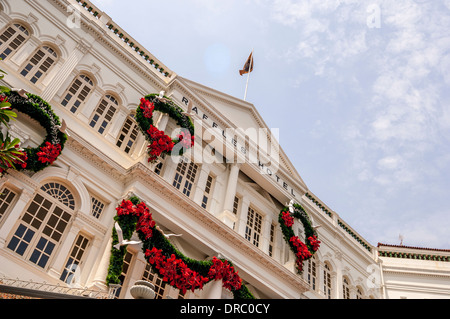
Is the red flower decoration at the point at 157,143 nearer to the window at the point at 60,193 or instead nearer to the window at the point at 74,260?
the window at the point at 60,193

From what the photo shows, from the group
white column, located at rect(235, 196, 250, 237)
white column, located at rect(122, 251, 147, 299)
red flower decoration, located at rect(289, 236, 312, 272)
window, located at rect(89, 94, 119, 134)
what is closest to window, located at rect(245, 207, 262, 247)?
white column, located at rect(235, 196, 250, 237)

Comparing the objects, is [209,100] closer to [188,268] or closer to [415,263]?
[188,268]

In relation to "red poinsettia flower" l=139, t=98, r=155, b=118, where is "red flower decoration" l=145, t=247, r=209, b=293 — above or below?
below

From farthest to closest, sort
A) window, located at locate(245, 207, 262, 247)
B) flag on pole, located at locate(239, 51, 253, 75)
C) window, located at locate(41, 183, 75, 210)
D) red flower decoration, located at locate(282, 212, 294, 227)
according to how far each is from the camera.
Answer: flag on pole, located at locate(239, 51, 253, 75), red flower decoration, located at locate(282, 212, 294, 227), window, located at locate(245, 207, 262, 247), window, located at locate(41, 183, 75, 210)

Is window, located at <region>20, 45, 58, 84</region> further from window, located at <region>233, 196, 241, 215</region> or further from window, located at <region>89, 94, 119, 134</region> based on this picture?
window, located at <region>233, 196, 241, 215</region>

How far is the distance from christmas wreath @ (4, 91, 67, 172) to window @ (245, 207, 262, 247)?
8.73m

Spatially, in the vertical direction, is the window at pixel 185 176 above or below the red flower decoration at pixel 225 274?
above

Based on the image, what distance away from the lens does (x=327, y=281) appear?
2142cm

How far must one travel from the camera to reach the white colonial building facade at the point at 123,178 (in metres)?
12.7

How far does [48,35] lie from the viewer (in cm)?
1580

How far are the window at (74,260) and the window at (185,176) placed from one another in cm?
437

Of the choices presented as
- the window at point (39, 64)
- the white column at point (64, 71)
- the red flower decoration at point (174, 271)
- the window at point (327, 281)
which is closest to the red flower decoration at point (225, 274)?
the red flower decoration at point (174, 271)

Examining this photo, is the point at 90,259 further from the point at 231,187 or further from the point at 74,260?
the point at 231,187

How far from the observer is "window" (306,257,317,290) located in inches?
801
